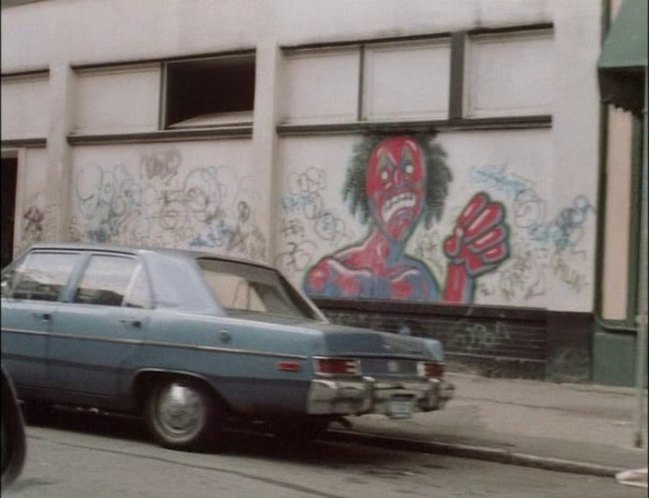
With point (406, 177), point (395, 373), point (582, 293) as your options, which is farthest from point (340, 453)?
point (406, 177)

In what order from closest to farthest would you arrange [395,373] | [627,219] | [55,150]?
[395,373], [627,219], [55,150]

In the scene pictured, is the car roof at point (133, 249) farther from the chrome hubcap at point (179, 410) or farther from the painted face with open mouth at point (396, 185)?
the painted face with open mouth at point (396, 185)

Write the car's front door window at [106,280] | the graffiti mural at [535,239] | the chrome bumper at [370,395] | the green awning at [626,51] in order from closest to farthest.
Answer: the green awning at [626,51] → the chrome bumper at [370,395] → the car's front door window at [106,280] → the graffiti mural at [535,239]

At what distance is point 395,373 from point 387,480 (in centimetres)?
91

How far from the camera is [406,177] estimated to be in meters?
15.0

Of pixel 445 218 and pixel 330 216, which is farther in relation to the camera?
pixel 330 216

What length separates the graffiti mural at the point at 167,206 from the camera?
16.5m

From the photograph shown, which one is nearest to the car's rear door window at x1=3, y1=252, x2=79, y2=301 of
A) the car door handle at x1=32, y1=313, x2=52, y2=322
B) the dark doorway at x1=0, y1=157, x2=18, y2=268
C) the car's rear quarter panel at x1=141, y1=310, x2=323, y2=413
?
the car door handle at x1=32, y1=313, x2=52, y2=322

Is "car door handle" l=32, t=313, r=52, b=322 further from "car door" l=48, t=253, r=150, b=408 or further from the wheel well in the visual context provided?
the wheel well

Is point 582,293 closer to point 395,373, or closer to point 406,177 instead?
point 406,177

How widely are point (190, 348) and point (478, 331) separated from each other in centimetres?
638

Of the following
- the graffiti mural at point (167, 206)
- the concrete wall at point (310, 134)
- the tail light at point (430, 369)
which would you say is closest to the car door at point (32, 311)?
the tail light at point (430, 369)

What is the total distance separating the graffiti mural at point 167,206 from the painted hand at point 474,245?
3007 mm

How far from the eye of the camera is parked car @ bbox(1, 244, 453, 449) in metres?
8.20
